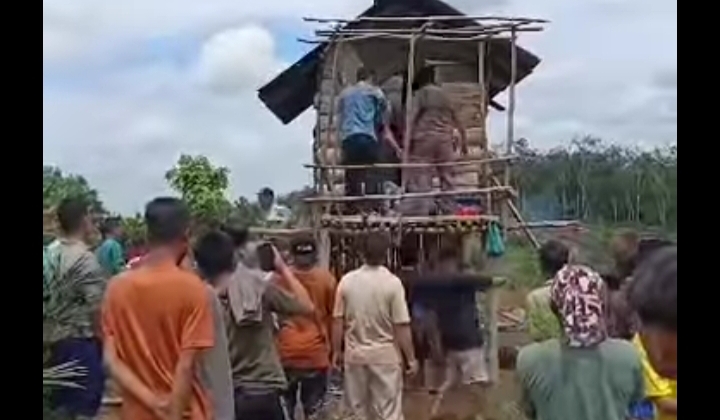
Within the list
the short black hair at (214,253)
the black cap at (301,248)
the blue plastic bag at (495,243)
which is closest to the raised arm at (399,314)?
the black cap at (301,248)

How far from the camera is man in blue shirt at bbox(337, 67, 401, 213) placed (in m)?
13.5

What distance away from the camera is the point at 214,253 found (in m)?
7.33

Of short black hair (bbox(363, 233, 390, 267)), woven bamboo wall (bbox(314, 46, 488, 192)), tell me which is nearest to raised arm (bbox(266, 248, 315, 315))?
short black hair (bbox(363, 233, 390, 267))

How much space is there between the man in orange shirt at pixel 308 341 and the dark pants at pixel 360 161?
3299 millimetres

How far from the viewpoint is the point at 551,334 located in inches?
283

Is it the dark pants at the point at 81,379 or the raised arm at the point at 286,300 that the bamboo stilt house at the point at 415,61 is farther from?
the dark pants at the point at 81,379

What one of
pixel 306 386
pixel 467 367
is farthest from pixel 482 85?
pixel 306 386

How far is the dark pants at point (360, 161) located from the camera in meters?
13.6
